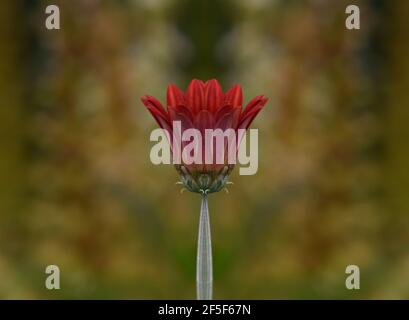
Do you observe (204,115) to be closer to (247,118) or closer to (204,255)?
(247,118)

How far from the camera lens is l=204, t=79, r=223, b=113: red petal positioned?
0.80 meters

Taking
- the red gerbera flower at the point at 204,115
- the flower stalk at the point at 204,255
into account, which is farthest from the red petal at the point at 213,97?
the flower stalk at the point at 204,255

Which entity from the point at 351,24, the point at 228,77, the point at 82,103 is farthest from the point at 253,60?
the point at 82,103

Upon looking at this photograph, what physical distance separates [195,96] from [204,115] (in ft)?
0.12

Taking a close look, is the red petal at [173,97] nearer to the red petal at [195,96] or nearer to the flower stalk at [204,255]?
the red petal at [195,96]

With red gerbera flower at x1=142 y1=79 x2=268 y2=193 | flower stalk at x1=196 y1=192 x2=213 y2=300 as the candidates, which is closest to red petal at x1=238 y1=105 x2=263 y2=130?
red gerbera flower at x1=142 y1=79 x2=268 y2=193

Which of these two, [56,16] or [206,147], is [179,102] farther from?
[56,16]

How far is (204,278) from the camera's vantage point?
2.49ft

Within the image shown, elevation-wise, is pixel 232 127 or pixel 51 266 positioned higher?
pixel 232 127

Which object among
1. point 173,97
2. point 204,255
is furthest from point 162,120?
point 204,255

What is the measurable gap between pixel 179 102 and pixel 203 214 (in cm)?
16

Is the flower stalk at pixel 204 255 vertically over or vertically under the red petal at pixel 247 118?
under

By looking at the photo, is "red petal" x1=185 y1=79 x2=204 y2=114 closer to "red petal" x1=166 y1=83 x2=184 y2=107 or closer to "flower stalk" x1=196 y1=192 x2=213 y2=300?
"red petal" x1=166 y1=83 x2=184 y2=107

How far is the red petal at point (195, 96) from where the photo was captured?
79 centimetres
